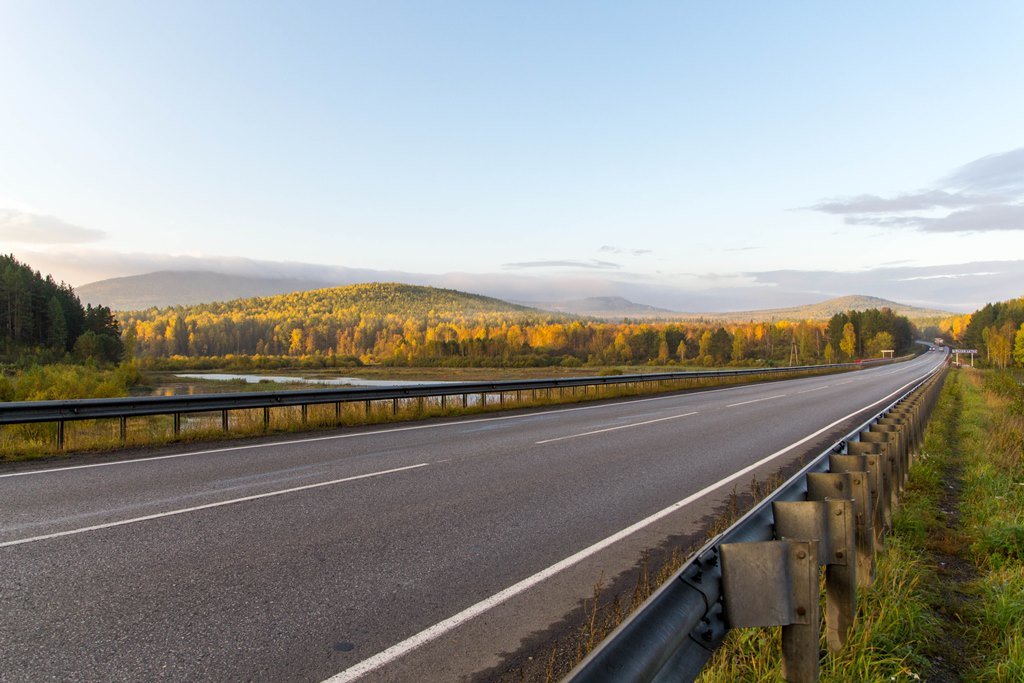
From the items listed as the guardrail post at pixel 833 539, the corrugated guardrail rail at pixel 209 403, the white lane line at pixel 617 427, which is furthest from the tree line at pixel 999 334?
the guardrail post at pixel 833 539

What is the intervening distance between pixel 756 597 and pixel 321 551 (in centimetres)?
383

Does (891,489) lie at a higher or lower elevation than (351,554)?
higher

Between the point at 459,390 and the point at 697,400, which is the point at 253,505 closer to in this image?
the point at 459,390

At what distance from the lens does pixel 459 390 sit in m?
17.7

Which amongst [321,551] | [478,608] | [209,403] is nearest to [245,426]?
[209,403]

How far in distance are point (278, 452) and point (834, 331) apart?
164458mm

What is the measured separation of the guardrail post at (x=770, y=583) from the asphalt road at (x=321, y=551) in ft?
5.36

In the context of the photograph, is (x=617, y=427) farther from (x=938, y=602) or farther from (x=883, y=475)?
(x=938, y=602)

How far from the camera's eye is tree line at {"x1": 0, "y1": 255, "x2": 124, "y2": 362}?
82288 millimetres

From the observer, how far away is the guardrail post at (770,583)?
2477 mm

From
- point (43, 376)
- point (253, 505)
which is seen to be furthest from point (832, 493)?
point (43, 376)

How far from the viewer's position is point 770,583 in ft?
8.19

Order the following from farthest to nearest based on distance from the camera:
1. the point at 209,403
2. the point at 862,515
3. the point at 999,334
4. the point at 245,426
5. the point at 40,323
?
the point at 999,334
the point at 40,323
the point at 245,426
the point at 209,403
the point at 862,515

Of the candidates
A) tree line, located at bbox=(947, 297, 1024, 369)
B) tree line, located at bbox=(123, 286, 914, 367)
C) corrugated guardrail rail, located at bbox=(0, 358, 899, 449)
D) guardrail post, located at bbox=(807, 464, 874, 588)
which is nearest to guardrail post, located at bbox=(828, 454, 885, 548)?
guardrail post, located at bbox=(807, 464, 874, 588)
